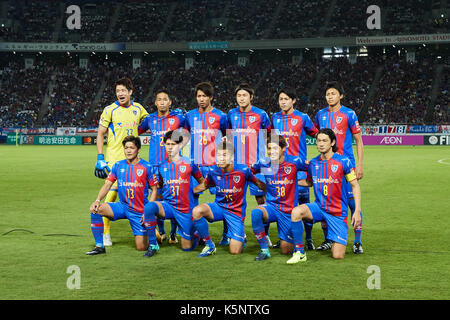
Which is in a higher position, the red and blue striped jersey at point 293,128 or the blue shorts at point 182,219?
the red and blue striped jersey at point 293,128

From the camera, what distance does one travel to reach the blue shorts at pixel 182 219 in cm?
696

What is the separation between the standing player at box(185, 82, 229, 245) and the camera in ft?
25.8

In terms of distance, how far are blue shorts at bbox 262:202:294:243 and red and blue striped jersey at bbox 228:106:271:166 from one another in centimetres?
128

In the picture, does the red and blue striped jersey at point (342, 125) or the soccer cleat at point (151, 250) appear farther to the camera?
the red and blue striped jersey at point (342, 125)

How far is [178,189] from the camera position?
7094mm

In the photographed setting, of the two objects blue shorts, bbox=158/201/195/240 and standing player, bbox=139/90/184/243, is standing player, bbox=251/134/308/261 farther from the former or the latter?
standing player, bbox=139/90/184/243

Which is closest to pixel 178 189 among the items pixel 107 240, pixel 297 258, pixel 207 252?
pixel 207 252

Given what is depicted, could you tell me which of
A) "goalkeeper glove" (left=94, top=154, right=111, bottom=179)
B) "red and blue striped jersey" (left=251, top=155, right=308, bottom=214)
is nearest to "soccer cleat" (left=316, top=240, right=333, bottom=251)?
"red and blue striped jersey" (left=251, top=155, right=308, bottom=214)

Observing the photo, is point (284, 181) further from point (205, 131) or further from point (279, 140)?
point (205, 131)

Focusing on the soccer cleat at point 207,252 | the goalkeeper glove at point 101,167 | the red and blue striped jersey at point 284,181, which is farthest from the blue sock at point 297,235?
the goalkeeper glove at point 101,167

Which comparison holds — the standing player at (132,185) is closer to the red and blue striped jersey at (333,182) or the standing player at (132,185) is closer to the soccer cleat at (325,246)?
the red and blue striped jersey at (333,182)

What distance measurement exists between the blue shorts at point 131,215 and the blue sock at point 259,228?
4.89ft

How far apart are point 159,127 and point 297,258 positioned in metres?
2.98
